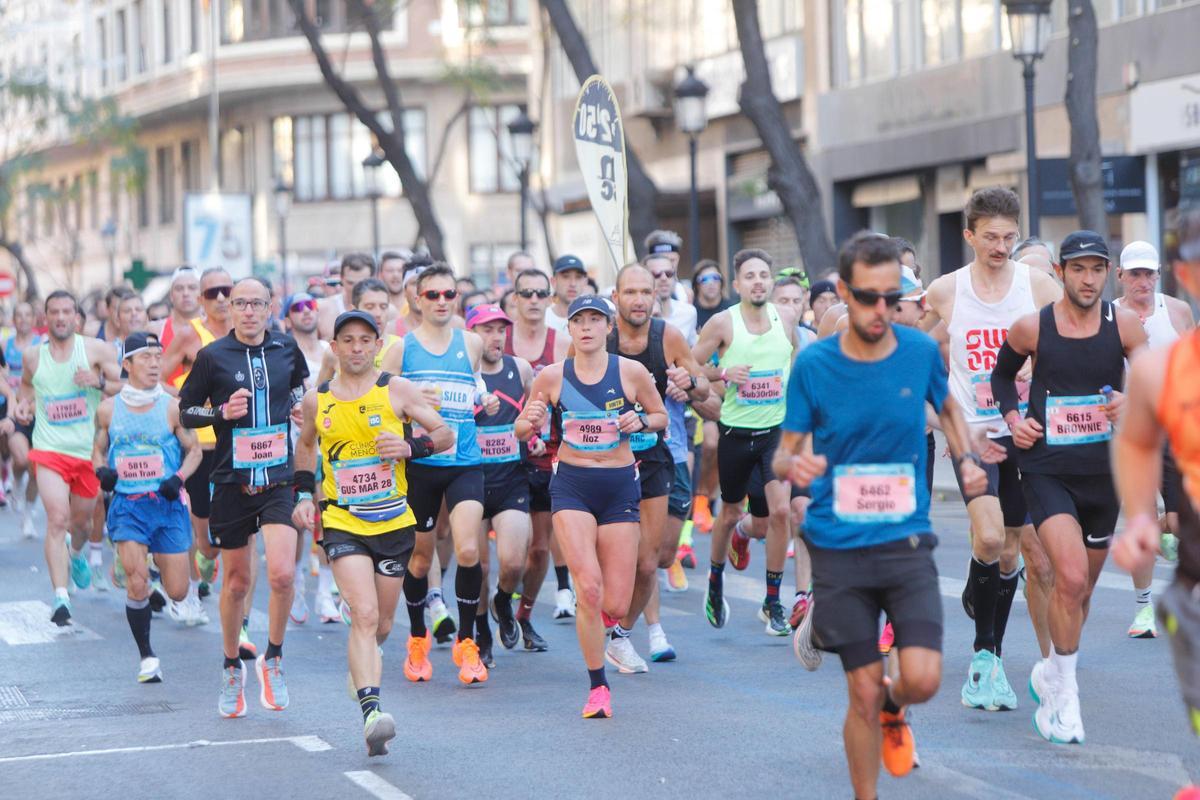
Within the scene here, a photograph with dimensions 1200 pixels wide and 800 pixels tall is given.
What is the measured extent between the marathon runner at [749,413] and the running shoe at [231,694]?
3045mm

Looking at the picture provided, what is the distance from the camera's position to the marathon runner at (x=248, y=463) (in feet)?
31.0

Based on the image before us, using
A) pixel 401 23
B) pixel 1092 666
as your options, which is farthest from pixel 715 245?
pixel 1092 666

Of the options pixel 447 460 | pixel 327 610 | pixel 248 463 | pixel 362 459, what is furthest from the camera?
pixel 327 610

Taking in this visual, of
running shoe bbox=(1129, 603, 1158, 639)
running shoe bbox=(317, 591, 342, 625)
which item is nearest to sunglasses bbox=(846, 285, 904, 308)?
running shoe bbox=(1129, 603, 1158, 639)

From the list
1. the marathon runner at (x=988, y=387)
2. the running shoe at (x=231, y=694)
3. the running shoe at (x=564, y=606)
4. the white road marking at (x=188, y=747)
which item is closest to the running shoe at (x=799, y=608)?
the running shoe at (x=564, y=606)

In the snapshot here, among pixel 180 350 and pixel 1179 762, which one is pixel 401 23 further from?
pixel 1179 762

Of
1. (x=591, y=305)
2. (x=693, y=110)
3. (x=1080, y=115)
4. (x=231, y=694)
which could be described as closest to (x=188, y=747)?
(x=231, y=694)

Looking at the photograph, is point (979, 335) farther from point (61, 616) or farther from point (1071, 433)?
point (61, 616)

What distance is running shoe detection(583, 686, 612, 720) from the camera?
352 inches

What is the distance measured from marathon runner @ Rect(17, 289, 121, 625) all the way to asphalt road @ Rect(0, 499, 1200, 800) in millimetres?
1472

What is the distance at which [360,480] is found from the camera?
870 centimetres

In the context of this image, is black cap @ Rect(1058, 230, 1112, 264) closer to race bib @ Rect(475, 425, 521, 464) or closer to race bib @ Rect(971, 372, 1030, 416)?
race bib @ Rect(971, 372, 1030, 416)

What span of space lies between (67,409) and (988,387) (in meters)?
6.98

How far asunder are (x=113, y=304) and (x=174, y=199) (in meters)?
50.5
